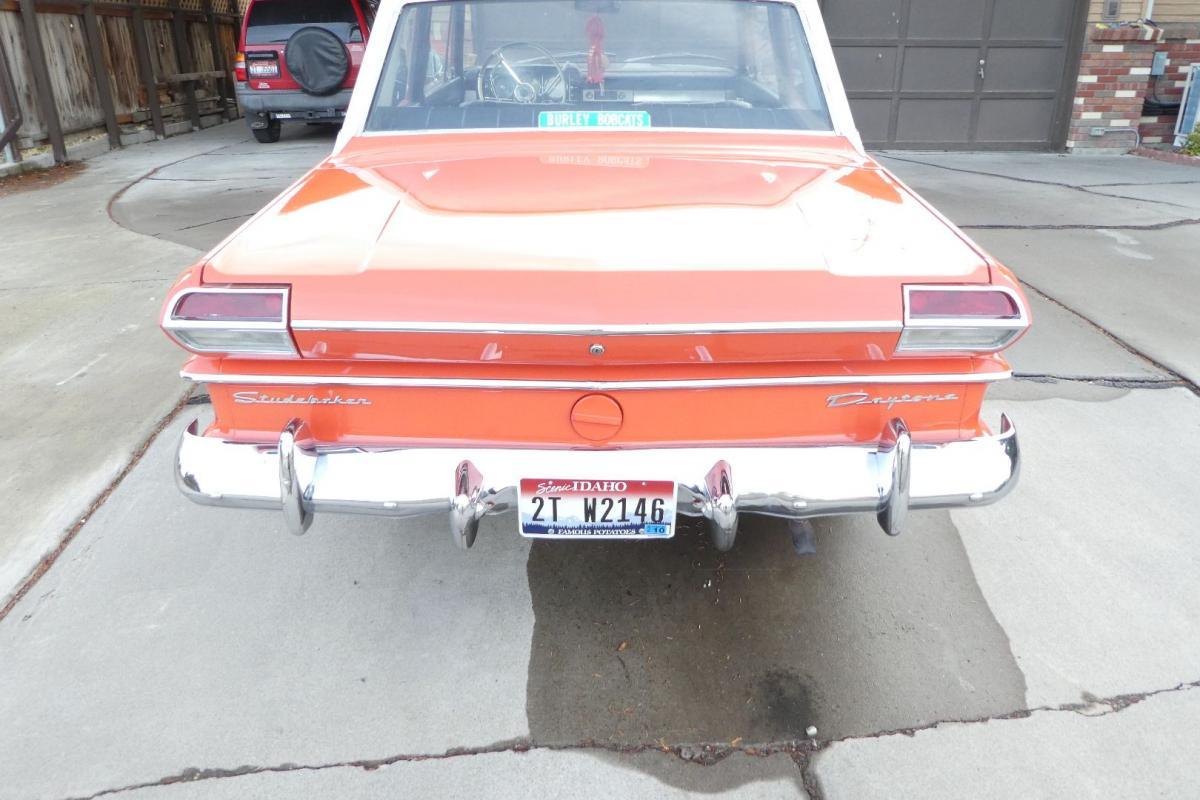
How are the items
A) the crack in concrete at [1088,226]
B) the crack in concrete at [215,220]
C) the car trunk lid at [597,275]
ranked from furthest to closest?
the crack in concrete at [215,220] < the crack in concrete at [1088,226] < the car trunk lid at [597,275]

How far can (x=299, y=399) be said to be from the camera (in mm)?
2154

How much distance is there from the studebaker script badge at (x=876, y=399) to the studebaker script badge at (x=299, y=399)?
3.77 feet

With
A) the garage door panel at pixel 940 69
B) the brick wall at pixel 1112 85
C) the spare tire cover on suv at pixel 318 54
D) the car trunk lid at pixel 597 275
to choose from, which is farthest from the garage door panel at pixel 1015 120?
the car trunk lid at pixel 597 275

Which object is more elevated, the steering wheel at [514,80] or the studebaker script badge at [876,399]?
the steering wheel at [514,80]

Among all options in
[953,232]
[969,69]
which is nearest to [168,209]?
[953,232]

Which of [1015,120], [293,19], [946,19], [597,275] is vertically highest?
[293,19]

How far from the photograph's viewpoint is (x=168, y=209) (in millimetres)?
7930

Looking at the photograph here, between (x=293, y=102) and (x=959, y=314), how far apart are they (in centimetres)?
1145

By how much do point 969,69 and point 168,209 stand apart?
29.0 feet

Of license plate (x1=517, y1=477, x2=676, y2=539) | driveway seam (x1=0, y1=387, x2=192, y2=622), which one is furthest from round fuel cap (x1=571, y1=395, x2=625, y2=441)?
driveway seam (x1=0, y1=387, x2=192, y2=622)

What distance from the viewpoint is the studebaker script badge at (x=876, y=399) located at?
2.14m

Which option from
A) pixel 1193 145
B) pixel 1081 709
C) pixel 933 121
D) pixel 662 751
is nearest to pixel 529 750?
pixel 662 751

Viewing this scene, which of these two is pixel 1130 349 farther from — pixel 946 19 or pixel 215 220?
pixel 946 19

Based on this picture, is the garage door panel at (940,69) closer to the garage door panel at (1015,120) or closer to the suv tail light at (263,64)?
the garage door panel at (1015,120)
